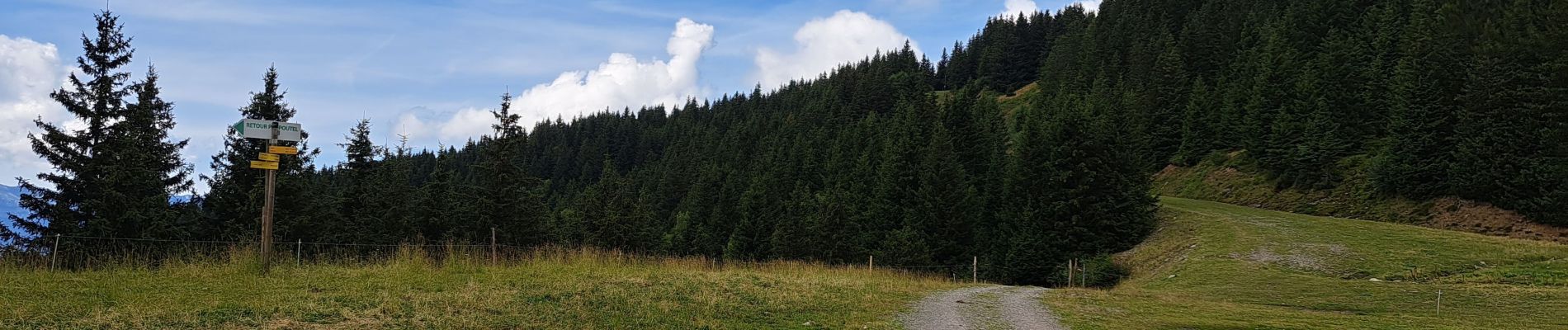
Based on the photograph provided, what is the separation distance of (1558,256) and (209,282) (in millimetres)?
36700

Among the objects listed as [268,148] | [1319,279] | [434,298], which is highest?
[268,148]

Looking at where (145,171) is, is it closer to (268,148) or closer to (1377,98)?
(268,148)

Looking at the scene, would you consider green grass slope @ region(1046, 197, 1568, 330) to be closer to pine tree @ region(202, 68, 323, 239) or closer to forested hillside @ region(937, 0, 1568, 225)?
forested hillside @ region(937, 0, 1568, 225)

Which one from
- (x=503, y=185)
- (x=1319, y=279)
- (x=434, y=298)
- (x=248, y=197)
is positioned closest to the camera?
(x=434, y=298)

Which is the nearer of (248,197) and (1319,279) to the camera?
(1319,279)

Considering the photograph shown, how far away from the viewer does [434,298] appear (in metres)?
11.5

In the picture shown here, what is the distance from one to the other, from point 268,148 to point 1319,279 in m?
29.3

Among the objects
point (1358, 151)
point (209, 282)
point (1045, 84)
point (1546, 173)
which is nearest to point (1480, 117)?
point (1546, 173)

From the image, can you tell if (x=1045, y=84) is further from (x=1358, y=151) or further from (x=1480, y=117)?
(x=1480, y=117)

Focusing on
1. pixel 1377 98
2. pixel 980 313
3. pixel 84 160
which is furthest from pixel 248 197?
pixel 1377 98

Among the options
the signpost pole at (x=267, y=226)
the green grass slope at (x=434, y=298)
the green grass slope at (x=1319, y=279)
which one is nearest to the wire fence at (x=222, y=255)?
the signpost pole at (x=267, y=226)

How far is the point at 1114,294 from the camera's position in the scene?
1934 cm

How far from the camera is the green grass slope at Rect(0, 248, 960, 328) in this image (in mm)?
9180

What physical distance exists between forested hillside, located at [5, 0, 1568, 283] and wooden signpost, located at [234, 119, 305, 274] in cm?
691
